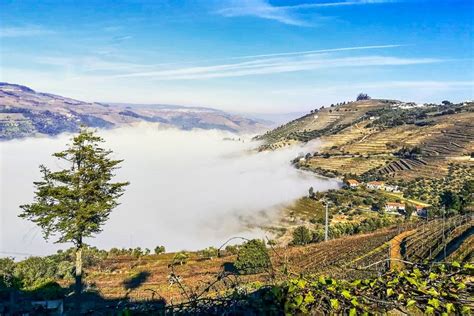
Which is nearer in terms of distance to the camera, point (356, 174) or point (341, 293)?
point (341, 293)

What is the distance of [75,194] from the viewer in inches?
757

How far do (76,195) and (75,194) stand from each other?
7cm

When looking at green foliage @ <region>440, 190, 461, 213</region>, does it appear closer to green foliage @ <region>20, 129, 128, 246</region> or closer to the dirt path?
the dirt path

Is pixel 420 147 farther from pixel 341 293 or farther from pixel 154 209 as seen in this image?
pixel 341 293

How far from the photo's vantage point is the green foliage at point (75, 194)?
18938mm

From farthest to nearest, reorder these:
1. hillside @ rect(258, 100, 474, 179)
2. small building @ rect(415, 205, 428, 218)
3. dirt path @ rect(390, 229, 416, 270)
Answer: hillside @ rect(258, 100, 474, 179) < small building @ rect(415, 205, 428, 218) < dirt path @ rect(390, 229, 416, 270)

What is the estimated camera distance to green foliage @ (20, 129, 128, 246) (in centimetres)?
1894

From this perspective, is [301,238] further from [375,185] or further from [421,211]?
[375,185]

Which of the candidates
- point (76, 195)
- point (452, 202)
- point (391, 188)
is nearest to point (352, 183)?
point (391, 188)

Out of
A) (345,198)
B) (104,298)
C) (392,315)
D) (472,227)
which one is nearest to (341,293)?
(392,315)

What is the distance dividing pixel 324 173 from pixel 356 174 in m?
11.7

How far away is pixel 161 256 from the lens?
4691 cm

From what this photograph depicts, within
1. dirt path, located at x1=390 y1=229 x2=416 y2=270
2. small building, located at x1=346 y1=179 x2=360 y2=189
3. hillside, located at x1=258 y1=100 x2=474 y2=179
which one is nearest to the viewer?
dirt path, located at x1=390 y1=229 x2=416 y2=270

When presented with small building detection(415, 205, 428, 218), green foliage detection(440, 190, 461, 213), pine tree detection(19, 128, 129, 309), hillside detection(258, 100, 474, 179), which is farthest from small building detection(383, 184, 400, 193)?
pine tree detection(19, 128, 129, 309)
